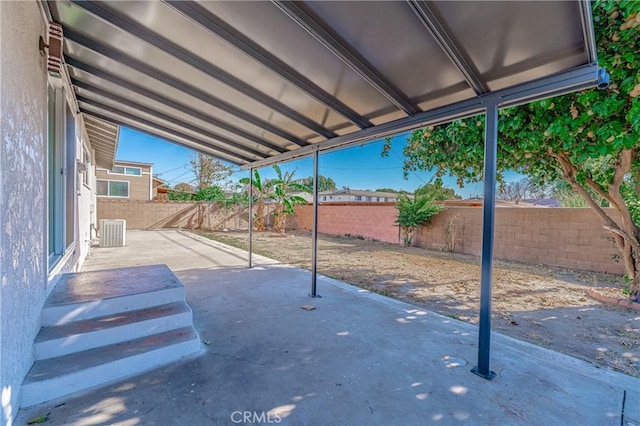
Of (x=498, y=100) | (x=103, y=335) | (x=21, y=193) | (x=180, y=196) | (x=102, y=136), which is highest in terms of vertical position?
(x=102, y=136)

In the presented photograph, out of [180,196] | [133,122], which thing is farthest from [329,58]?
[180,196]

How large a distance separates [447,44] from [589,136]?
2.83m

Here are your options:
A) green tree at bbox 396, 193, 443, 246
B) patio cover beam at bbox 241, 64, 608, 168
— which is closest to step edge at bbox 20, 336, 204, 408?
patio cover beam at bbox 241, 64, 608, 168

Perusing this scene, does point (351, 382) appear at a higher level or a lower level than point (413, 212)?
lower

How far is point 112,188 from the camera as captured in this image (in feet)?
62.3

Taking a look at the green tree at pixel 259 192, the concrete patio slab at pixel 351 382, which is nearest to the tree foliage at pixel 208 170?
the green tree at pixel 259 192

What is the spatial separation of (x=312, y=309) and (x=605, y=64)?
4.49 metres

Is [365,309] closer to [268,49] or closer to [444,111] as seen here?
[444,111]

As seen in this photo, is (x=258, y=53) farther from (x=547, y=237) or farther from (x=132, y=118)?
(x=547, y=237)

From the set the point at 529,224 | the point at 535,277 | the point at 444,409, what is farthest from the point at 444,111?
the point at 529,224

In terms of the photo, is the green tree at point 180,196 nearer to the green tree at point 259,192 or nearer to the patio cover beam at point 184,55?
the green tree at point 259,192

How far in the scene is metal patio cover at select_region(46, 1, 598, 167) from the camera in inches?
81.7

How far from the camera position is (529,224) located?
8656 mm

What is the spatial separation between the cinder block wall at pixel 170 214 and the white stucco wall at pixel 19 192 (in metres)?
15.1
